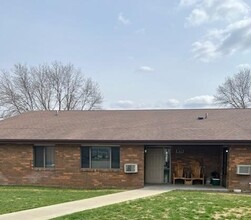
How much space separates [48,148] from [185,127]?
21.8 feet

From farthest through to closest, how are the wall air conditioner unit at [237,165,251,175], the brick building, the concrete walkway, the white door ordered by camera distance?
1. the white door
2. the brick building
3. the wall air conditioner unit at [237,165,251,175]
4. the concrete walkway

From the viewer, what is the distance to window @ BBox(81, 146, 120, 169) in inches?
698

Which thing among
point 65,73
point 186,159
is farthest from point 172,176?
point 65,73

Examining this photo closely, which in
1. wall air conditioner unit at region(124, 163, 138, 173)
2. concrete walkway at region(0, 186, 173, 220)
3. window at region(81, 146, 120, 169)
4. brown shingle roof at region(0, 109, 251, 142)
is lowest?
concrete walkway at region(0, 186, 173, 220)

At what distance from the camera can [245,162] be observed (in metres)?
16.4

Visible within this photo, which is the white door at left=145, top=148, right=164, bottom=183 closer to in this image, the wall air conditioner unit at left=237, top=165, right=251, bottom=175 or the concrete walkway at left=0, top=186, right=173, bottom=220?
the wall air conditioner unit at left=237, top=165, right=251, bottom=175

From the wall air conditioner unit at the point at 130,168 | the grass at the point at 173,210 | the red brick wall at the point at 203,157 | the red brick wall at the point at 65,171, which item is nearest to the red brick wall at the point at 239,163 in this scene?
the red brick wall at the point at 203,157

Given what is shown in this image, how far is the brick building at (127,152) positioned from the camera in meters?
16.9

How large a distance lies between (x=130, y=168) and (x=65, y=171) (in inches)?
121

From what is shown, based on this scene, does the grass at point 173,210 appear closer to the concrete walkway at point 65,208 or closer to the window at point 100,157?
the concrete walkway at point 65,208

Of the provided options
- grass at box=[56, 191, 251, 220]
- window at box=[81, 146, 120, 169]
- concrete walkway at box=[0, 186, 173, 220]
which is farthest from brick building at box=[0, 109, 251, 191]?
grass at box=[56, 191, 251, 220]

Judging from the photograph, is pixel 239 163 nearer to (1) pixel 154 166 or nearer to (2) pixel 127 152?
(1) pixel 154 166

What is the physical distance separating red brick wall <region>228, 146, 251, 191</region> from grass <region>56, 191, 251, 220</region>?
4.44 metres

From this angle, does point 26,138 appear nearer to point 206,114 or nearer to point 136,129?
point 136,129
